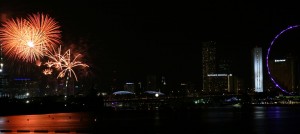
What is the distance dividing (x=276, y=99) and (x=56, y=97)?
82166 millimetres

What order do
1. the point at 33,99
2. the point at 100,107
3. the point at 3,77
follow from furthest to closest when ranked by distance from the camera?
the point at 3,77, the point at 100,107, the point at 33,99

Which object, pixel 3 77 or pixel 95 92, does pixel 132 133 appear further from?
pixel 3 77

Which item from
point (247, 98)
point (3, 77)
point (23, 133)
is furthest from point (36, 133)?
point (247, 98)

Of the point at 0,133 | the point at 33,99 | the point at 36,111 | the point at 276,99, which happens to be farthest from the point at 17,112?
the point at 276,99

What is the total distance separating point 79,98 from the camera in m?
170

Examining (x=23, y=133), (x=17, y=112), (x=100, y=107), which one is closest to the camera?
(x=23, y=133)

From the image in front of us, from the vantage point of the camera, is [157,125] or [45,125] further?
[157,125]

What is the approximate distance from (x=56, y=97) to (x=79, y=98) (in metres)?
10.4

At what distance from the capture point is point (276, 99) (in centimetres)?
19788

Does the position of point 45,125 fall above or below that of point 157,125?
above

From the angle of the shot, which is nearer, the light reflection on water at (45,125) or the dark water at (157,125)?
the dark water at (157,125)

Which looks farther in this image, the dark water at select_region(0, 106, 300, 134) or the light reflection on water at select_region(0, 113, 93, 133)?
the light reflection on water at select_region(0, 113, 93, 133)

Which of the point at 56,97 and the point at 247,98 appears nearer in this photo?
the point at 56,97

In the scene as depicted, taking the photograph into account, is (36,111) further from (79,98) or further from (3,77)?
(3,77)
